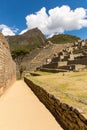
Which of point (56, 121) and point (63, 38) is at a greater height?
point (63, 38)

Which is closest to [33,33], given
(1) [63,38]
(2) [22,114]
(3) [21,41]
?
(3) [21,41]

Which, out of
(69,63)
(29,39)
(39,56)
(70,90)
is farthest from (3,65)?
(29,39)

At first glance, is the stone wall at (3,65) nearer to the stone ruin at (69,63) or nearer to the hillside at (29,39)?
the stone ruin at (69,63)

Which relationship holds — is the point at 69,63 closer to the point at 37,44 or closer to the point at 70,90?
the point at 70,90


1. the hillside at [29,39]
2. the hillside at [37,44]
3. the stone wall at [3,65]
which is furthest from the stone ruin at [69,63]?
the hillside at [29,39]

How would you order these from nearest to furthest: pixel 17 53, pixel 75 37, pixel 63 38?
1. pixel 17 53
2. pixel 63 38
3. pixel 75 37

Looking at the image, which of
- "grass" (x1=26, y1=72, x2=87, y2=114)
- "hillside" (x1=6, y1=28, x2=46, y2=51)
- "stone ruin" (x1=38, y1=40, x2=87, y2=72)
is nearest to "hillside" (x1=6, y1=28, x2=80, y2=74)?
"hillside" (x1=6, y1=28, x2=46, y2=51)

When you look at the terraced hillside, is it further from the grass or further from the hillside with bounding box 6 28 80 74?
the grass

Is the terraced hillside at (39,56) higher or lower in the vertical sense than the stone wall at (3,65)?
higher

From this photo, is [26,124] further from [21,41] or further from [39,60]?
[21,41]

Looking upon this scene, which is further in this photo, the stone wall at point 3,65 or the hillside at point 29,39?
the hillside at point 29,39

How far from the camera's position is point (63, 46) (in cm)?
7950

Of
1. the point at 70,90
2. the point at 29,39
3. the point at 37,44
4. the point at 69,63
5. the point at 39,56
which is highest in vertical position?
the point at 29,39

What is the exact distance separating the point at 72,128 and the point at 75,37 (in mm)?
146026
